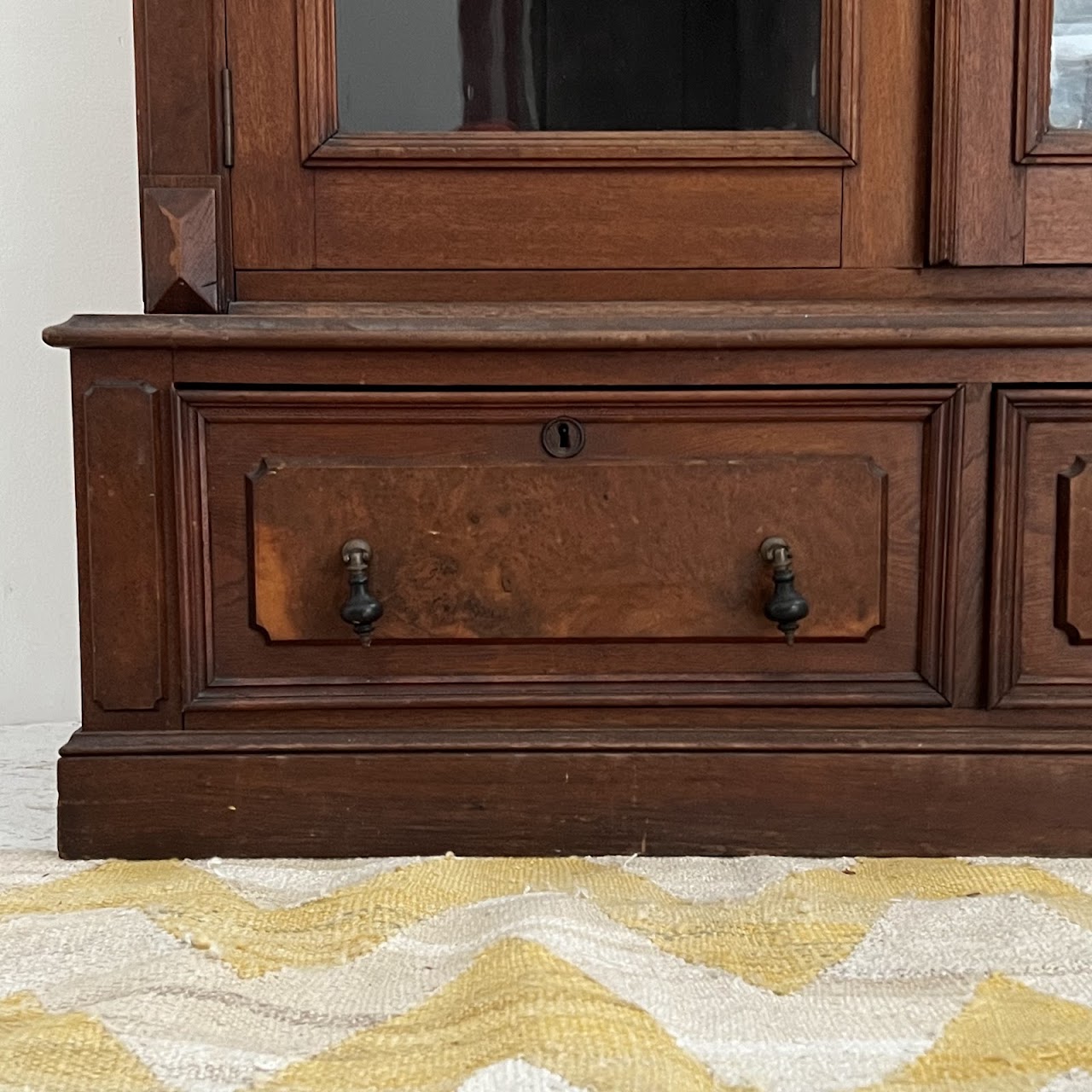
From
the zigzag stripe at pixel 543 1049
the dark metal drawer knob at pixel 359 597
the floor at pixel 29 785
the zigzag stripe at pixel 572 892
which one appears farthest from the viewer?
the floor at pixel 29 785

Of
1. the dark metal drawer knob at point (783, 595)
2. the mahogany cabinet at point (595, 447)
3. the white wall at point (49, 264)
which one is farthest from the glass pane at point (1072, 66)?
the white wall at point (49, 264)

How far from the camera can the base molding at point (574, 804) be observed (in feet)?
3.14

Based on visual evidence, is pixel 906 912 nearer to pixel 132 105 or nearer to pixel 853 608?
pixel 853 608

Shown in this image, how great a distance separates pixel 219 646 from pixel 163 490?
123 millimetres

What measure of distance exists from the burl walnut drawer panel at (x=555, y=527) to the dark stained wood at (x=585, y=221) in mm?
115

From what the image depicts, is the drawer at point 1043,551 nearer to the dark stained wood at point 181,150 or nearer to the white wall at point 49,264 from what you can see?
the dark stained wood at point 181,150

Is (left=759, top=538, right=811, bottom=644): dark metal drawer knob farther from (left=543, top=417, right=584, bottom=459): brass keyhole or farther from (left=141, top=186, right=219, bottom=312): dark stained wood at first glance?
(left=141, top=186, right=219, bottom=312): dark stained wood

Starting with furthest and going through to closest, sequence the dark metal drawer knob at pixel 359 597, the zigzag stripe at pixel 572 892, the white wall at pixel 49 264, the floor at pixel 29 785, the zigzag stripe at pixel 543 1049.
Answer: the white wall at pixel 49 264 < the floor at pixel 29 785 < the dark metal drawer knob at pixel 359 597 < the zigzag stripe at pixel 572 892 < the zigzag stripe at pixel 543 1049

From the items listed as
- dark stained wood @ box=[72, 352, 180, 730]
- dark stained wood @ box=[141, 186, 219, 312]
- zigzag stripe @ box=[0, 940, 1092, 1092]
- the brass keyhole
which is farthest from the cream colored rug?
dark stained wood @ box=[141, 186, 219, 312]

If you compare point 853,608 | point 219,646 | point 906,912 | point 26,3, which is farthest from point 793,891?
point 26,3

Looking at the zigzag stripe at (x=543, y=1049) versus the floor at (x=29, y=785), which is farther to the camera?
the floor at (x=29, y=785)

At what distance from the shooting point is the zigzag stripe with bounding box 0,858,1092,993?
0.79 meters

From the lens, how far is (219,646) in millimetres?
963

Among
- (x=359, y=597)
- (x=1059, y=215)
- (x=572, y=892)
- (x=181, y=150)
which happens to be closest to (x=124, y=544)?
(x=359, y=597)
